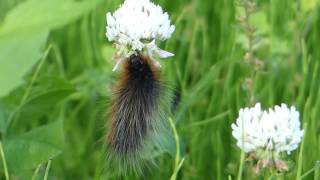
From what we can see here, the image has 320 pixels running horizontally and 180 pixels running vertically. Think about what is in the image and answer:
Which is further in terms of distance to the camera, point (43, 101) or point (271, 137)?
point (43, 101)

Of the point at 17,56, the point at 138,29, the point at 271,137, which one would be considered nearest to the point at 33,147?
the point at 17,56

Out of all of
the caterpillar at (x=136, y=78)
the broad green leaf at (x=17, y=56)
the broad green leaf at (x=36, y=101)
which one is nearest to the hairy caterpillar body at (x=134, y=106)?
the caterpillar at (x=136, y=78)

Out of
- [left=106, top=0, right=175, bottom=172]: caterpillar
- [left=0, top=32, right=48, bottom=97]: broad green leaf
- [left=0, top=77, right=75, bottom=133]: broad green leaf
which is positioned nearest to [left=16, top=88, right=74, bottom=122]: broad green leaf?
[left=0, top=77, right=75, bottom=133]: broad green leaf

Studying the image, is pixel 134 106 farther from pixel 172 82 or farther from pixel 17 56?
pixel 17 56

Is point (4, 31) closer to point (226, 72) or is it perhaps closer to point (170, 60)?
point (170, 60)

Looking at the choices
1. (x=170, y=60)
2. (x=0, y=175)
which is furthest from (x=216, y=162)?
(x=0, y=175)
